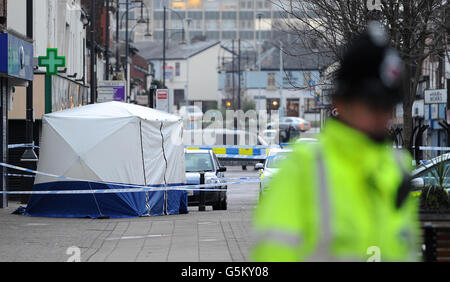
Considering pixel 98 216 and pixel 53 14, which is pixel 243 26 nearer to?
pixel 53 14

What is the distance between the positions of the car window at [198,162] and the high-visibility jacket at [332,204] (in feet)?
68.5

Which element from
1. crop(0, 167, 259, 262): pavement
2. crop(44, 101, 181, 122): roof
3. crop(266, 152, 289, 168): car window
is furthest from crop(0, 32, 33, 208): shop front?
crop(266, 152, 289, 168): car window

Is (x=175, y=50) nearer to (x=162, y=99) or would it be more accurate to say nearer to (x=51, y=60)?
(x=162, y=99)

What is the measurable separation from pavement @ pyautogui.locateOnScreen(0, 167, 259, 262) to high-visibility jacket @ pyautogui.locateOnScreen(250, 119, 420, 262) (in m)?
8.58

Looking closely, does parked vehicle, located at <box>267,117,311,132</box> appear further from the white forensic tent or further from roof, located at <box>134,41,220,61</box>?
the white forensic tent

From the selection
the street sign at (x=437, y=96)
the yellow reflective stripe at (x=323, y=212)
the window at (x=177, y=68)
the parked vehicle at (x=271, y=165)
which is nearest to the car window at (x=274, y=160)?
the parked vehicle at (x=271, y=165)

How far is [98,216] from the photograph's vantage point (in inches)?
775

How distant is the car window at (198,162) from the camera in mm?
24250

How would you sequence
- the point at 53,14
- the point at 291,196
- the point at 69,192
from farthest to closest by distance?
1. the point at 53,14
2. the point at 69,192
3. the point at 291,196

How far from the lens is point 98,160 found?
1980cm

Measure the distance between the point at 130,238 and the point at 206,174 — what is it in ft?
27.1

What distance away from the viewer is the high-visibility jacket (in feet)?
10.1
